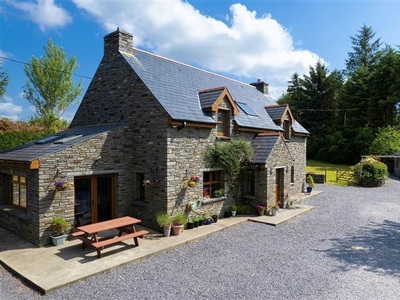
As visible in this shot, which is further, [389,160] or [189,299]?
[389,160]

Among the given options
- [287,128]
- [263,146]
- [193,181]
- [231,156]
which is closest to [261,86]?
[287,128]

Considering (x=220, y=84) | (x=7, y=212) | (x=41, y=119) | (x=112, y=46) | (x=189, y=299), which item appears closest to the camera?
(x=189, y=299)

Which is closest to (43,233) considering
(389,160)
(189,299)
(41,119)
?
(189,299)

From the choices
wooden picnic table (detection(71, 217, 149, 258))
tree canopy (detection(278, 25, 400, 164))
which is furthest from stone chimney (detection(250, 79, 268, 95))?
tree canopy (detection(278, 25, 400, 164))

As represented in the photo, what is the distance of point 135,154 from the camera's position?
1231 centimetres

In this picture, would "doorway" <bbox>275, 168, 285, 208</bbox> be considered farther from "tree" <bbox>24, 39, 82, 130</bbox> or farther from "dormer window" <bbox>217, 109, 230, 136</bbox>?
"tree" <bbox>24, 39, 82, 130</bbox>

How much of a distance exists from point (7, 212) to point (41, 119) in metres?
28.0

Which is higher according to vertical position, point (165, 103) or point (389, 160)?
point (165, 103)

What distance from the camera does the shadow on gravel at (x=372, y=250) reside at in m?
8.30

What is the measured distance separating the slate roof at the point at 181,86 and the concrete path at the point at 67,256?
492 cm

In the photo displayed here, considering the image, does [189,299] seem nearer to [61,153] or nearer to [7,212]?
[61,153]

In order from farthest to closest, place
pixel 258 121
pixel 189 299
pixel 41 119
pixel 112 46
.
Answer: pixel 41 119 < pixel 258 121 < pixel 112 46 < pixel 189 299

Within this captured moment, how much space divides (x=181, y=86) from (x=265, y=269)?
962 cm

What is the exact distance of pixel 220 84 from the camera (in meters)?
18.3
